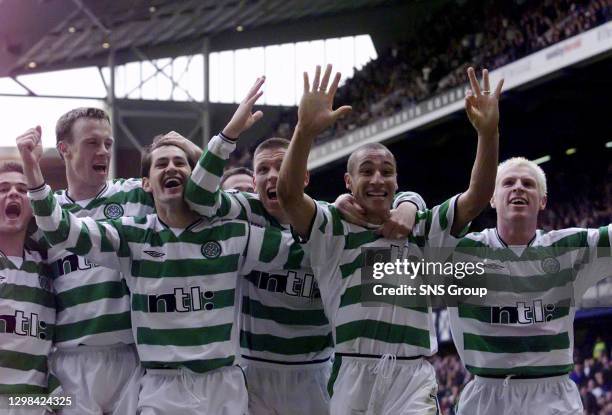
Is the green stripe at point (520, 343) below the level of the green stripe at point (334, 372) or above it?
above

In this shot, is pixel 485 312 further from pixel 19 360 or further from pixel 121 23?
pixel 121 23

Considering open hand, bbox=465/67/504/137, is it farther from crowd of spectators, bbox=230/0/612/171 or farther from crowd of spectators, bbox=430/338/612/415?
crowd of spectators, bbox=230/0/612/171

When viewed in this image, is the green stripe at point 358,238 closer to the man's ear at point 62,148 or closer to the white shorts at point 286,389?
the white shorts at point 286,389

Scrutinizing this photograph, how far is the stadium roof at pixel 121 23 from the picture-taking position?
21047 mm

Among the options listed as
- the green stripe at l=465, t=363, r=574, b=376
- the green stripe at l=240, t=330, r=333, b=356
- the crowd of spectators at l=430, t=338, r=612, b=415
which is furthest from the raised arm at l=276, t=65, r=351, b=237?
the crowd of spectators at l=430, t=338, r=612, b=415

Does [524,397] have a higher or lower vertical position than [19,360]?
lower

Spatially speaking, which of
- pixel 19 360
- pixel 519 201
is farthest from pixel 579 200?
pixel 19 360

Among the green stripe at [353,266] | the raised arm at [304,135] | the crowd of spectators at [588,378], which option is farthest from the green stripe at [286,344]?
the crowd of spectators at [588,378]

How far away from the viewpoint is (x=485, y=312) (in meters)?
5.23

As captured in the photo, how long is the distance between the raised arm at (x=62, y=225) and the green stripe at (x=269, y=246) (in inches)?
27.6

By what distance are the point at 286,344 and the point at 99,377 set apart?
100 centimetres

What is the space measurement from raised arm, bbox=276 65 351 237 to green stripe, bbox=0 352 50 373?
153 centimetres

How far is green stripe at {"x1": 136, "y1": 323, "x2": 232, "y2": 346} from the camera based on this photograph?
15.5 feet

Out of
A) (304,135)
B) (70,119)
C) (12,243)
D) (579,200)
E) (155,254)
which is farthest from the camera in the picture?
(579,200)
